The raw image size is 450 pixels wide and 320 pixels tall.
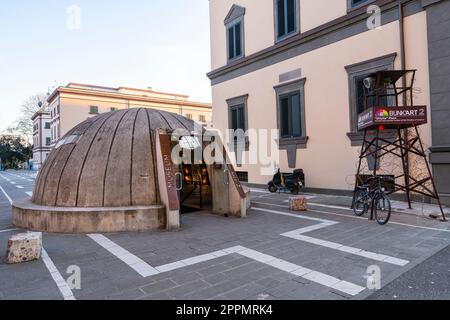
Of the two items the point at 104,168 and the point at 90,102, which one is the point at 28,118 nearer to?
the point at 90,102

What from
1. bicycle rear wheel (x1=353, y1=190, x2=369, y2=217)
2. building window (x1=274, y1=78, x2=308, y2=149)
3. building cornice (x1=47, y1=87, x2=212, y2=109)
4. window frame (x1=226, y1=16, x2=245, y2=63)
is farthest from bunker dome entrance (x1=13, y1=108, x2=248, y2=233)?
building cornice (x1=47, y1=87, x2=212, y2=109)

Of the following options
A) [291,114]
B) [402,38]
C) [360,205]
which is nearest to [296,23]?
[291,114]

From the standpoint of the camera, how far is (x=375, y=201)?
27.2ft

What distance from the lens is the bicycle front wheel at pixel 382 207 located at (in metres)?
7.85

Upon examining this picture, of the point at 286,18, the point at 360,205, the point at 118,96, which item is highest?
the point at 118,96

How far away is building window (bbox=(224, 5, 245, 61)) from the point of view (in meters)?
18.2

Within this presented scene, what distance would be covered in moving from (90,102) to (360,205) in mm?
47735

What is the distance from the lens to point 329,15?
1347cm

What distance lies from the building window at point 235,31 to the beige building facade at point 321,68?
0.06m

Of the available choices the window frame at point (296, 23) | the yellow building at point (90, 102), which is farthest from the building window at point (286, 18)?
the yellow building at point (90, 102)

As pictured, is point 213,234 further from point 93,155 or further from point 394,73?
point 394,73

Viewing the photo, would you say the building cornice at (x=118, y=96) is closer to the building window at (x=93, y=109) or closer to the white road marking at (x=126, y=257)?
the building window at (x=93, y=109)

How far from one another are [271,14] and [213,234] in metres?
13.3

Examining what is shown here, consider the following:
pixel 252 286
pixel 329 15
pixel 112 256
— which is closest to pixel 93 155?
pixel 112 256
